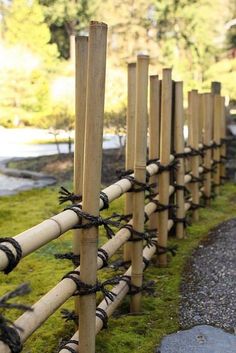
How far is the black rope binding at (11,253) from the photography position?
4.46 ft

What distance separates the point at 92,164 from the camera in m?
1.79

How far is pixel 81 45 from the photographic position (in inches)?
77.8

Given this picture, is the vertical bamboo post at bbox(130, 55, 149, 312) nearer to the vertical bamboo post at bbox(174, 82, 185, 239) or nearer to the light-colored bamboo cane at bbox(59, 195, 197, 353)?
the light-colored bamboo cane at bbox(59, 195, 197, 353)

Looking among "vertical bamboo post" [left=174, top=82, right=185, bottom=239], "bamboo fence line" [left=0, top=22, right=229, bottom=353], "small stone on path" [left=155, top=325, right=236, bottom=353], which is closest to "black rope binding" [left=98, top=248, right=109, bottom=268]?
"bamboo fence line" [left=0, top=22, right=229, bottom=353]

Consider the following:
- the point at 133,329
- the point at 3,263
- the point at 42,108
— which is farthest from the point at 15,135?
the point at 3,263

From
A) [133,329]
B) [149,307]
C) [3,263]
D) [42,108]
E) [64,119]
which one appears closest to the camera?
[3,263]

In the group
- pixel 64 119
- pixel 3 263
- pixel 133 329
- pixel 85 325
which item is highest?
pixel 64 119

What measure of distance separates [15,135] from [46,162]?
6.34 m

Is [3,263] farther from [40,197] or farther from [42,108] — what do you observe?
[42,108]

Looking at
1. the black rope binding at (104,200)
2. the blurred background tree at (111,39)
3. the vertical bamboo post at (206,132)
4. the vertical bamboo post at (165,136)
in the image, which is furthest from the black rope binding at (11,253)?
the blurred background tree at (111,39)

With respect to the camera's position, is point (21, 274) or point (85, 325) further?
point (21, 274)

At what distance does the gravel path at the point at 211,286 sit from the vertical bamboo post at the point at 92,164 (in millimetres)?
799

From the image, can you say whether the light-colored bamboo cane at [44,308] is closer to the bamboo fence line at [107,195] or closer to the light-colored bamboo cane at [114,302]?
the bamboo fence line at [107,195]

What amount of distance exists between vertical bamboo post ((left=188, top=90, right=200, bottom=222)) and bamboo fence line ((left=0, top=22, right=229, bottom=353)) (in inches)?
0.4
